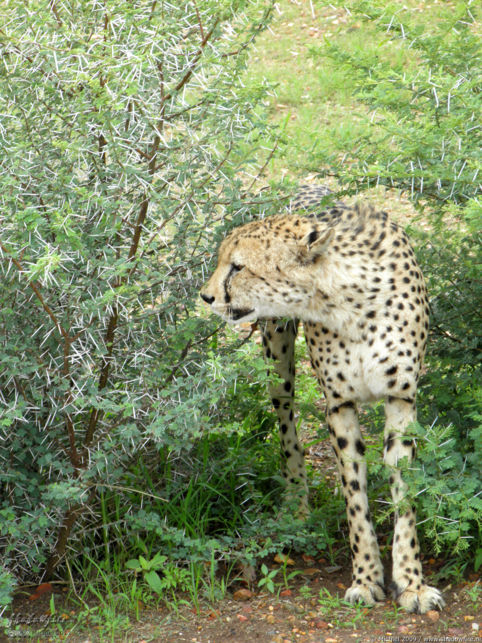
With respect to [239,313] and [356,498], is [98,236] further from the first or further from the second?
[356,498]

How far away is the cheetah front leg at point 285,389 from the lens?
423cm

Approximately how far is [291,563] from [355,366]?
965 millimetres

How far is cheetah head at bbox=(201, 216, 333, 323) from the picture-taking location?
3.37 m

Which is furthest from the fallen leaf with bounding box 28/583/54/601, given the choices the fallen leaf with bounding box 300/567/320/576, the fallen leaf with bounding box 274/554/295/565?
the fallen leaf with bounding box 300/567/320/576

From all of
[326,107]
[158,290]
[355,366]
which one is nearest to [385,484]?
[355,366]

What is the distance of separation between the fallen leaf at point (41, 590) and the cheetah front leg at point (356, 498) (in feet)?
3.87

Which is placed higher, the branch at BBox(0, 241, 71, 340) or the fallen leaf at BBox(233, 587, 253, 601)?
the branch at BBox(0, 241, 71, 340)

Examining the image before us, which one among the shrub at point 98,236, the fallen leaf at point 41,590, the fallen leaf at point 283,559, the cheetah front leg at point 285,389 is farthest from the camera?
the cheetah front leg at point 285,389

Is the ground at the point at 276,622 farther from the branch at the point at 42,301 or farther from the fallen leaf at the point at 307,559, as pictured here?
the branch at the point at 42,301

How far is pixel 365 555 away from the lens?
3424mm

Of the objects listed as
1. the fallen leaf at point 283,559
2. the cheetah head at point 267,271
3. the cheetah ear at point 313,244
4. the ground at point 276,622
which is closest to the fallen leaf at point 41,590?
the ground at point 276,622

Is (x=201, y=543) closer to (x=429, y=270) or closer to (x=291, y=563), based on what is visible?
(x=291, y=563)

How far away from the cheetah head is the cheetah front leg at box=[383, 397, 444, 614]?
0.57m

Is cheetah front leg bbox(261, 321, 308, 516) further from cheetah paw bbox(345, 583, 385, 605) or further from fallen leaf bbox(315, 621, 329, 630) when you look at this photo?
fallen leaf bbox(315, 621, 329, 630)
